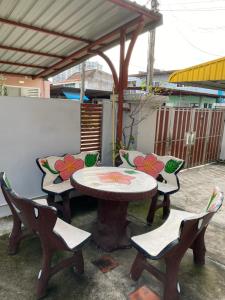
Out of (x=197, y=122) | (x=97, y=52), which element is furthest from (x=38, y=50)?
(x=197, y=122)

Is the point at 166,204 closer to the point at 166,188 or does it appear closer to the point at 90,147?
the point at 166,188

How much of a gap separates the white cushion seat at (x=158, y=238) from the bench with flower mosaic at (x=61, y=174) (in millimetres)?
1414

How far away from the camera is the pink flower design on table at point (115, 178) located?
116 inches

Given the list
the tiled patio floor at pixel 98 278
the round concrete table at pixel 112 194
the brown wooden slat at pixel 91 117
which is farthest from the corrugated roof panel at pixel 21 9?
the tiled patio floor at pixel 98 278

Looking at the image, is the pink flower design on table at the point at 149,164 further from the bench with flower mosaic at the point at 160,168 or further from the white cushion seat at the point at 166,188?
the white cushion seat at the point at 166,188

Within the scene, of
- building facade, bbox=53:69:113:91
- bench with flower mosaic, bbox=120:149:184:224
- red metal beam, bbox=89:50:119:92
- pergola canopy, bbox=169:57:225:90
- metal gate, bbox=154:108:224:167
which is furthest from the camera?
building facade, bbox=53:69:113:91

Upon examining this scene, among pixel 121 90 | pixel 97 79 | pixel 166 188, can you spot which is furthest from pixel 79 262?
pixel 97 79

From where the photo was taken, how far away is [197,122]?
6703 millimetres

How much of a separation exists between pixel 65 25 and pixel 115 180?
9.19 feet

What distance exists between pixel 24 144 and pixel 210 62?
4.78 meters

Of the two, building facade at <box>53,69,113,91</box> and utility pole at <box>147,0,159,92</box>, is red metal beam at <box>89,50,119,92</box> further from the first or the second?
building facade at <box>53,69,113,91</box>

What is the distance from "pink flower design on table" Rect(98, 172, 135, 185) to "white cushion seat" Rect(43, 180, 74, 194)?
589 mm

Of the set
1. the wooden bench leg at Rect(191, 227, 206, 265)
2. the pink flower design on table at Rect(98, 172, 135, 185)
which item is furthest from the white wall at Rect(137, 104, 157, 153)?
the wooden bench leg at Rect(191, 227, 206, 265)

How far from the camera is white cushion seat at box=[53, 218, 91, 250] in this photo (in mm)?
2086
